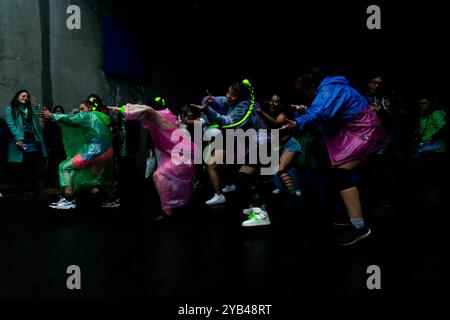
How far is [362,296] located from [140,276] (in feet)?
4.68

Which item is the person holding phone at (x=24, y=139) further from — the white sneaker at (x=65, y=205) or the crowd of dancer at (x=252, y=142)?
the white sneaker at (x=65, y=205)

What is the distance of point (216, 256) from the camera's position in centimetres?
339

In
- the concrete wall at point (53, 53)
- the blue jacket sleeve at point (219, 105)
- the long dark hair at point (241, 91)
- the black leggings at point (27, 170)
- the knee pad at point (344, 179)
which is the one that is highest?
the concrete wall at point (53, 53)

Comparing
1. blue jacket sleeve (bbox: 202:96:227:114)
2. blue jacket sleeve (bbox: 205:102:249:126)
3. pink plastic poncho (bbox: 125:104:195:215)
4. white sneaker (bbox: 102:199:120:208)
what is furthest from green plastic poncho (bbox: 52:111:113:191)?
blue jacket sleeve (bbox: 205:102:249:126)

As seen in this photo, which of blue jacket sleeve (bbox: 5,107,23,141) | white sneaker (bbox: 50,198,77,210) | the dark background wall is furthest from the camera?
the dark background wall

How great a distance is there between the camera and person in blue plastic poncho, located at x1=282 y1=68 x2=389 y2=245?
3.50 m

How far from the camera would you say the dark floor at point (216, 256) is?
261 cm

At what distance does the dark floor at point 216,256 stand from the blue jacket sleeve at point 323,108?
3.42 ft

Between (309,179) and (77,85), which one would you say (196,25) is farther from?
(309,179)

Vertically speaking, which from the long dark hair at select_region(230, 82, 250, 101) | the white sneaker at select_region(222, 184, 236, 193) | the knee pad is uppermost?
the long dark hair at select_region(230, 82, 250, 101)

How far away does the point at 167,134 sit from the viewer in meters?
4.88

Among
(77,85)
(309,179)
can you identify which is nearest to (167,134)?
(309,179)

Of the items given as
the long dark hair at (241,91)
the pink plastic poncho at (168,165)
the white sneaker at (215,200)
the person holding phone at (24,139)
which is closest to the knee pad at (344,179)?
the long dark hair at (241,91)

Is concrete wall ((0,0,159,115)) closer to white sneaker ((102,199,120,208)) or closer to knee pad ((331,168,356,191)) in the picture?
white sneaker ((102,199,120,208))
